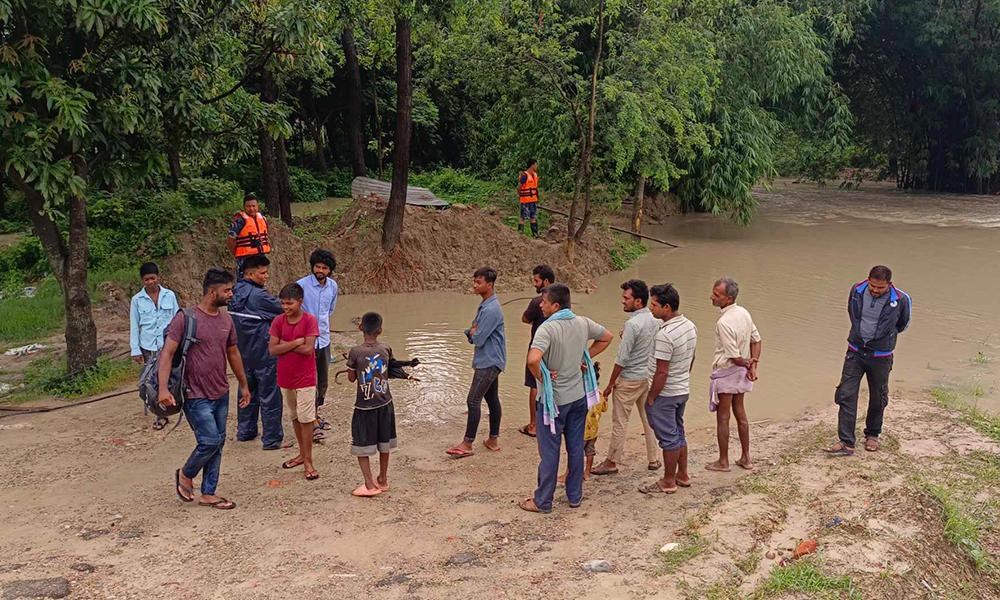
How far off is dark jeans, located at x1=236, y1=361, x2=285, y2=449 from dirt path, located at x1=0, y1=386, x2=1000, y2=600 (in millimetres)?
170

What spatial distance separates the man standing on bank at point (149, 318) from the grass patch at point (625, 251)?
10270mm

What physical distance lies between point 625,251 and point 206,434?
1299 cm

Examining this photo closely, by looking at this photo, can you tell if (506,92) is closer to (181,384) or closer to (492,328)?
(492,328)

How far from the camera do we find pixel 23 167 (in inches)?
300

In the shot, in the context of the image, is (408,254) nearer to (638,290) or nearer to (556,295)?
(638,290)

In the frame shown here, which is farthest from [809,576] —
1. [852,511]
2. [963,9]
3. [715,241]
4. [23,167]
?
[963,9]

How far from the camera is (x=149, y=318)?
7941mm

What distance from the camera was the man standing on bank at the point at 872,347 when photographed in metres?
6.78

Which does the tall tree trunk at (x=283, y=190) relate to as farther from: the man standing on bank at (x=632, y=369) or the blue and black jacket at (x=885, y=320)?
the blue and black jacket at (x=885, y=320)

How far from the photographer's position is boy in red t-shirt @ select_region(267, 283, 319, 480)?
20.3 ft

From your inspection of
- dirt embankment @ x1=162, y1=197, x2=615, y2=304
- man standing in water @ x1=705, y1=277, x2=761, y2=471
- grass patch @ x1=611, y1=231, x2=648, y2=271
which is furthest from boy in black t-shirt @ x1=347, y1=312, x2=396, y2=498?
grass patch @ x1=611, y1=231, x2=648, y2=271

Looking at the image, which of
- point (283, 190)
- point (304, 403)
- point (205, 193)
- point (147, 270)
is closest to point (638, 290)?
point (304, 403)

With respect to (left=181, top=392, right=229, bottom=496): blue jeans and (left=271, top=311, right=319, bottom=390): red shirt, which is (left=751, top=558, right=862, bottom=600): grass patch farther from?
(left=181, top=392, right=229, bottom=496): blue jeans

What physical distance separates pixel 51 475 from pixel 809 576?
233 inches
